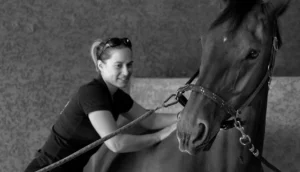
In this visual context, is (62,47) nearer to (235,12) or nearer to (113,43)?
(113,43)

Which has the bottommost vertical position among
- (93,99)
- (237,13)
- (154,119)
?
(154,119)

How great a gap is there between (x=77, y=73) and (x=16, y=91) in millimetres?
495

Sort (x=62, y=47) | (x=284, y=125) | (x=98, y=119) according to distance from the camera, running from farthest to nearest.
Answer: (x=62, y=47) → (x=284, y=125) → (x=98, y=119)

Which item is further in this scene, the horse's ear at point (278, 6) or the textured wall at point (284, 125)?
the textured wall at point (284, 125)

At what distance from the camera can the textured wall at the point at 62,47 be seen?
2727 millimetres

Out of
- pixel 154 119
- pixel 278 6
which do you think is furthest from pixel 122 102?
pixel 278 6

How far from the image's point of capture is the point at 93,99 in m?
1.46

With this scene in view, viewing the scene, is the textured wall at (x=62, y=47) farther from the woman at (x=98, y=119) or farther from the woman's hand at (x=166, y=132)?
the woman's hand at (x=166, y=132)

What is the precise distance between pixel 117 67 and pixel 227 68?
0.64 meters

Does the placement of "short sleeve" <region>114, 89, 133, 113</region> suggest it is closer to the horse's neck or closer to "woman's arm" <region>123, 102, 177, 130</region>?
"woman's arm" <region>123, 102, 177, 130</region>

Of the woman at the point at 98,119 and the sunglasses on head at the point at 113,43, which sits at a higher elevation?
the sunglasses on head at the point at 113,43

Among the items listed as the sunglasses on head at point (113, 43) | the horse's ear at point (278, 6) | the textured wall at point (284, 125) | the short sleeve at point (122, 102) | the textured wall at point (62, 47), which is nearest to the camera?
the horse's ear at point (278, 6)

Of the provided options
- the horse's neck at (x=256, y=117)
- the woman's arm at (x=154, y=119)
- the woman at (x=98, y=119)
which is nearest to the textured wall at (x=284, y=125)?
the woman's arm at (x=154, y=119)

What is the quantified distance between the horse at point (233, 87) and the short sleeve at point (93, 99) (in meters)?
0.40
